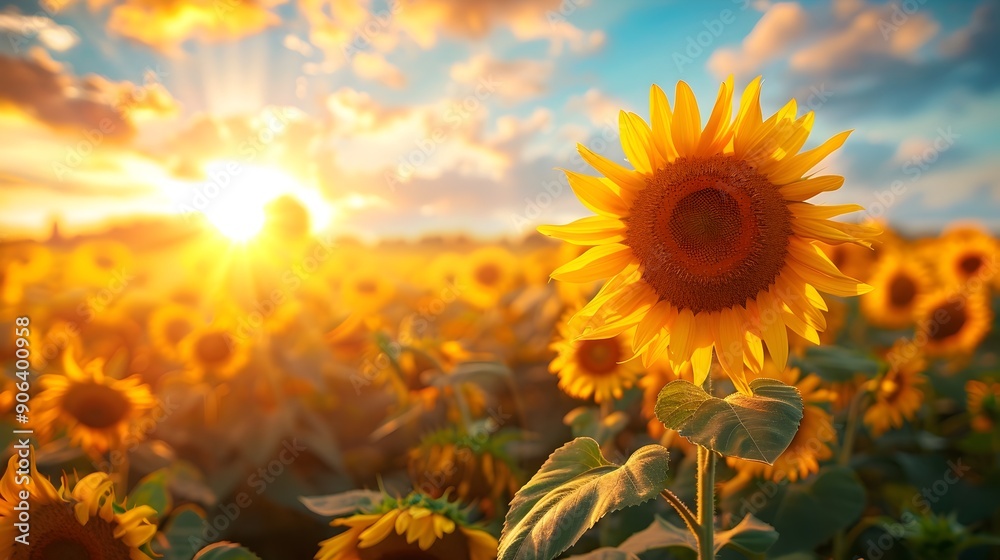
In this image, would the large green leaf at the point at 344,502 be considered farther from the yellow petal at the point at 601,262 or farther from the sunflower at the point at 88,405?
the sunflower at the point at 88,405

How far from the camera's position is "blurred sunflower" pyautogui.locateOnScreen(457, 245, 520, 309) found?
8.01 m

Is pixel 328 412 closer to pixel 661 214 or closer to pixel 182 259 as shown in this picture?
pixel 661 214

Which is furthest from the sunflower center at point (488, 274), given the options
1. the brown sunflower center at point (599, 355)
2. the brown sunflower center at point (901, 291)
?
the brown sunflower center at point (599, 355)

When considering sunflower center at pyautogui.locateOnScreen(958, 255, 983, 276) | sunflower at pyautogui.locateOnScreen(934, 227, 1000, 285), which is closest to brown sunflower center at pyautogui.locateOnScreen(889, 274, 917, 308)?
sunflower at pyautogui.locateOnScreen(934, 227, 1000, 285)

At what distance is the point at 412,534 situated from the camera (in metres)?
2.09

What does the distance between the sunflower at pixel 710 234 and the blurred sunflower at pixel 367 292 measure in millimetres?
5240

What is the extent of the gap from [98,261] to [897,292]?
10.5 m

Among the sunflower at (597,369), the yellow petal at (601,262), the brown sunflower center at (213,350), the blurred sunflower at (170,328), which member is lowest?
the sunflower at (597,369)

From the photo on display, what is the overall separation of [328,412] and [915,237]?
11.9 m

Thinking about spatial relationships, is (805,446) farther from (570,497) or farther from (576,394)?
(570,497)

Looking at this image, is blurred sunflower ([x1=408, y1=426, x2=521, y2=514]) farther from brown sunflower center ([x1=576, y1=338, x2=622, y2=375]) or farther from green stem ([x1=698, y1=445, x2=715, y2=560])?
green stem ([x1=698, y1=445, x2=715, y2=560])

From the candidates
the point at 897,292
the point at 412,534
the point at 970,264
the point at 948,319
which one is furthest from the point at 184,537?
the point at 970,264

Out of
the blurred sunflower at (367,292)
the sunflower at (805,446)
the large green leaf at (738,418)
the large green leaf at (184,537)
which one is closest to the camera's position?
the large green leaf at (738,418)

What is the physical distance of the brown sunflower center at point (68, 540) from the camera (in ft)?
6.48
